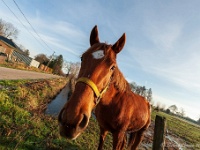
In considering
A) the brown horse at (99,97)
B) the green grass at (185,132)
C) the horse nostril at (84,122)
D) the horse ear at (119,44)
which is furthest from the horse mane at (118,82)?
the green grass at (185,132)

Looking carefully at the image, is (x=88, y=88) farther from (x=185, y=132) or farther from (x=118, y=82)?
(x=185, y=132)

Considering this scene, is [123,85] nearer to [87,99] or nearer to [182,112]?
[87,99]

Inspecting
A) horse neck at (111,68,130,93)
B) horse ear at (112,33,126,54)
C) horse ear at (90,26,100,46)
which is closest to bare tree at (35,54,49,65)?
horse neck at (111,68,130,93)

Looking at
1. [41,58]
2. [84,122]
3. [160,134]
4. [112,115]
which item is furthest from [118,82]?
[41,58]

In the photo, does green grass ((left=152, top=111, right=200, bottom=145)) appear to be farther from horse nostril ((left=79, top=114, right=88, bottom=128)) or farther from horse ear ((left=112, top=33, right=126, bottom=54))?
horse nostril ((left=79, top=114, right=88, bottom=128))

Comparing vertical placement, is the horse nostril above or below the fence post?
below

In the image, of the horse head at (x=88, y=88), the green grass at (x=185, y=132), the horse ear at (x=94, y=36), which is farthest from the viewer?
the green grass at (x=185, y=132)

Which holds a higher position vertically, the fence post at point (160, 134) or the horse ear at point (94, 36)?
the horse ear at point (94, 36)

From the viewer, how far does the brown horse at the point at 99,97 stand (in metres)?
2.09

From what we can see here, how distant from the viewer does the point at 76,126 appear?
2055mm

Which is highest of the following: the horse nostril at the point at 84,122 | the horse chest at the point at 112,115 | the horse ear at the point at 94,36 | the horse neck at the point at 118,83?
the horse ear at the point at 94,36

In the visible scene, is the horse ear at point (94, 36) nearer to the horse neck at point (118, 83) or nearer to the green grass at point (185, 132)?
the horse neck at point (118, 83)

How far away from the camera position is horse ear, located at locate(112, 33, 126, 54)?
10.2 ft

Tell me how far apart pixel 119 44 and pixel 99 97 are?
1.02 m
